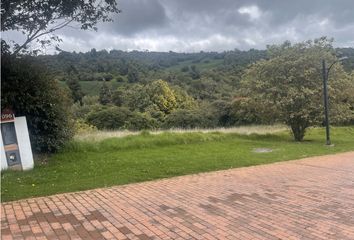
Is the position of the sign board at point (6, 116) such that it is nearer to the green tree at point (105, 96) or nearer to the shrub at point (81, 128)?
the shrub at point (81, 128)

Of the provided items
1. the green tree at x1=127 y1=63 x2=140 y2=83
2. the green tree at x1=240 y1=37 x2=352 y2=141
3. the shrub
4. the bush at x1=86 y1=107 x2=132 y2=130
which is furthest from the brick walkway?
the green tree at x1=127 y1=63 x2=140 y2=83

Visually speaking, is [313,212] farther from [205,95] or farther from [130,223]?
[205,95]

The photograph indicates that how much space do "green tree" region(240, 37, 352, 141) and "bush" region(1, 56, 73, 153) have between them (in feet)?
40.5

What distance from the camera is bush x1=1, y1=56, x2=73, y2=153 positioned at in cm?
1108

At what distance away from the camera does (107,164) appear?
11.6 metres

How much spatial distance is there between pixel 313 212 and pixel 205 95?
Result: 2011 inches

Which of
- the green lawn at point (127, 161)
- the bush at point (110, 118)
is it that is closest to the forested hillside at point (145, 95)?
the bush at point (110, 118)

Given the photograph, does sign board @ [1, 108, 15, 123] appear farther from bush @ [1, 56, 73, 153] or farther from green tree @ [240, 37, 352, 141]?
green tree @ [240, 37, 352, 141]

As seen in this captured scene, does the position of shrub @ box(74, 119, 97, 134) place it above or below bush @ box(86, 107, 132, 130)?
above

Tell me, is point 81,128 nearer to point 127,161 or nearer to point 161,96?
point 127,161

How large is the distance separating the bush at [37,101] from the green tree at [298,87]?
12347 millimetres

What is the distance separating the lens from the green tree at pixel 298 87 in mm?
21406

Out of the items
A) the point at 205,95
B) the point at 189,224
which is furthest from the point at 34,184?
the point at 205,95

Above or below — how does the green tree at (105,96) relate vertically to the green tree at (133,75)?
below
